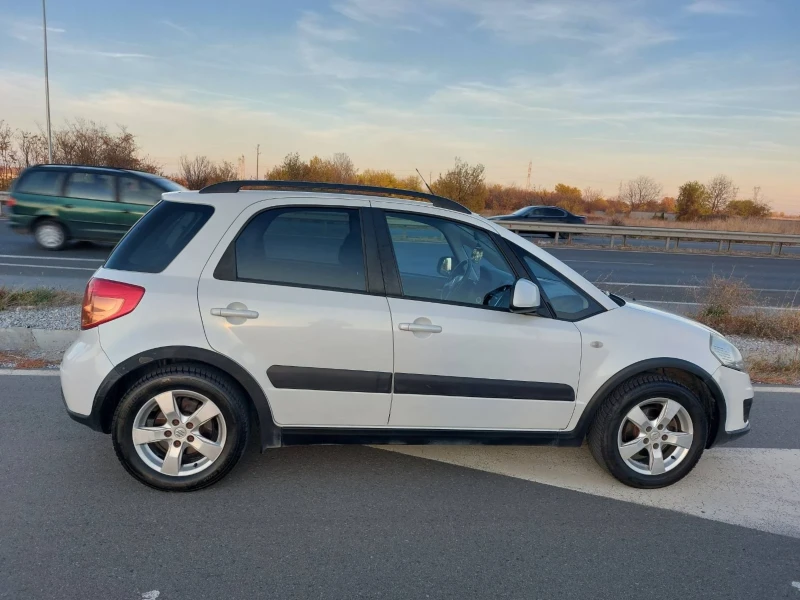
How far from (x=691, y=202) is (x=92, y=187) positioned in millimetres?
50285

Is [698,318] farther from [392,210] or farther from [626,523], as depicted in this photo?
→ [392,210]

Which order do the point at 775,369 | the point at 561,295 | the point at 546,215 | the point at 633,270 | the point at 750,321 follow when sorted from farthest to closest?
the point at 546,215
the point at 633,270
the point at 750,321
the point at 775,369
the point at 561,295

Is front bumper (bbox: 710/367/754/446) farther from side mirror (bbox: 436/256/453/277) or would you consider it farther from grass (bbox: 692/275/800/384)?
grass (bbox: 692/275/800/384)

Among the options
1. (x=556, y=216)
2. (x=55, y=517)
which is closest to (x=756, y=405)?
(x=55, y=517)

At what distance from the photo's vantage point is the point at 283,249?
11.3 feet

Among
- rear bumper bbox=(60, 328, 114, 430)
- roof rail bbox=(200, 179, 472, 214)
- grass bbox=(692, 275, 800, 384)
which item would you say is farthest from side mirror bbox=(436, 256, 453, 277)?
Answer: grass bbox=(692, 275, 800, 384)

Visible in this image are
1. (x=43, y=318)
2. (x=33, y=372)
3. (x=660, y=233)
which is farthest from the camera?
(x=660, y=233)

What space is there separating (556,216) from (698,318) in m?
17.5

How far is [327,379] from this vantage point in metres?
3.31

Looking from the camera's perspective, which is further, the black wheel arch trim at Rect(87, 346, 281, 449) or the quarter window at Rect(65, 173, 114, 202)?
the quarter window at Rect(65, 173, 114, 202)

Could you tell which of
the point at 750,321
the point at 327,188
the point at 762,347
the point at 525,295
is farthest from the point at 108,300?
the point at 750,321

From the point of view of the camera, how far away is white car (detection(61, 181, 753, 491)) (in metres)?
3.24

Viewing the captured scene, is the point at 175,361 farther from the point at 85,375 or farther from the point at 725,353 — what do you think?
the point at 725,353

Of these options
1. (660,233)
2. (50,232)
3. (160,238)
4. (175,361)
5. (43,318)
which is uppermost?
(660,233)
